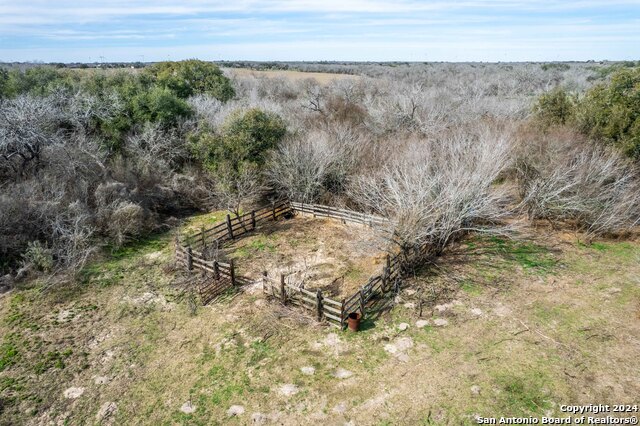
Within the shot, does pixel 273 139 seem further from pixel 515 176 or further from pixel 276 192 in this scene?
pixel 515 176

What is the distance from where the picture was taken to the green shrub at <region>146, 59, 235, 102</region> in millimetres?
30422

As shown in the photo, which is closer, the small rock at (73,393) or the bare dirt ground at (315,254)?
the small rock at (73,393)

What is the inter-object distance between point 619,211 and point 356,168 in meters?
11.7

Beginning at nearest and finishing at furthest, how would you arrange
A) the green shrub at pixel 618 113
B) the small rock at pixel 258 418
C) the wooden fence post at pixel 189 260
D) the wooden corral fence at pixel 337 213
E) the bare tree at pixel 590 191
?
the small rock at pixel 258 418
the wooden fence post at pixel 189 260
the bare tree at pixel 590 191
the green shrub at pixel 618 113
the wooden corral fence at pixel 337 213

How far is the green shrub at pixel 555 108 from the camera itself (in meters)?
20.5

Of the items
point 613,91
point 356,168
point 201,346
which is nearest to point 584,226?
point 613,91

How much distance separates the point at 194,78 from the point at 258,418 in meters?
29.7

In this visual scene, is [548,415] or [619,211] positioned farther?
[619,211]

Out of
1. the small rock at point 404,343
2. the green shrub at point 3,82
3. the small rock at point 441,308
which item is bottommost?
the small rock at point 404,343

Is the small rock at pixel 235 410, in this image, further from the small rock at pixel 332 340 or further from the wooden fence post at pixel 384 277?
the wooden fence post at pixel 384 277

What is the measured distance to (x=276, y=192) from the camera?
21422 mm

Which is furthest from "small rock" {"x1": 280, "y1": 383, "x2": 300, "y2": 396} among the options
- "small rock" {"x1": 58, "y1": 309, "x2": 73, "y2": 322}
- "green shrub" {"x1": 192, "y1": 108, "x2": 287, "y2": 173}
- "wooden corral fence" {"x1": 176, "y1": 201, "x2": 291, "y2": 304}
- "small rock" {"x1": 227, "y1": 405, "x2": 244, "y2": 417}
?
"green shrub" {"x1": 192, "y1": 108, "x2": 287, "y2": 173}

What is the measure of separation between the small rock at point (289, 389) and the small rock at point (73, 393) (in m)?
5.01

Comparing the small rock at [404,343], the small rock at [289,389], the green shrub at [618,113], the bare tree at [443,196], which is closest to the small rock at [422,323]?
the small rock at [404,343]
